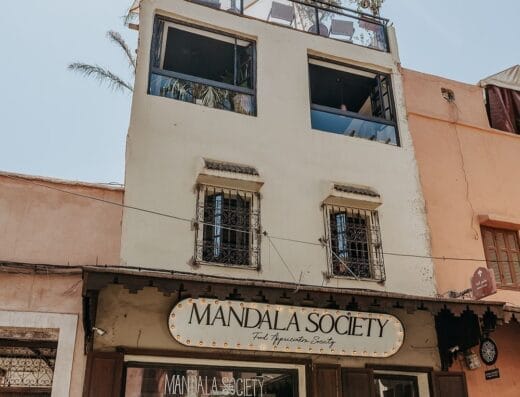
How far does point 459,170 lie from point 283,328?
18.1 ft

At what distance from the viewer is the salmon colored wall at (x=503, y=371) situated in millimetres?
9422

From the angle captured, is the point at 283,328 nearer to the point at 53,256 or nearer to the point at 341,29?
the point at 53,256

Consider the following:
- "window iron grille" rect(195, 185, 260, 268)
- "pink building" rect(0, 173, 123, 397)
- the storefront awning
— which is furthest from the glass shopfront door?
"window iron grille" rect(195, 185, 260, 268)

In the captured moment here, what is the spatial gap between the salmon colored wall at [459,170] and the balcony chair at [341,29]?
1.50 metres

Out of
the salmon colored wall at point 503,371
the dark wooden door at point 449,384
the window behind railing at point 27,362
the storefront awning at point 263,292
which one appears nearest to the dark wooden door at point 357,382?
the storefront awning at point 263,292

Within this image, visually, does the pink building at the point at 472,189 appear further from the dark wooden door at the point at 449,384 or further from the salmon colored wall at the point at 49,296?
the salmon colored wall at the point at 49,296

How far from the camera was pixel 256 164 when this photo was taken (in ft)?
31.7

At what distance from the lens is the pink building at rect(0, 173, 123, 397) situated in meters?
7.49

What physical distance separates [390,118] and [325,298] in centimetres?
521

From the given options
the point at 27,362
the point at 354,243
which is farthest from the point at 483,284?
the point at 27,362

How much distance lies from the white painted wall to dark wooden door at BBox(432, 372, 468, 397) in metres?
1.48

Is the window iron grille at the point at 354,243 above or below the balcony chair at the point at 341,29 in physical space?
below

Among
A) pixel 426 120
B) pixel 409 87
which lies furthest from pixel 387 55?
pixel 426 120

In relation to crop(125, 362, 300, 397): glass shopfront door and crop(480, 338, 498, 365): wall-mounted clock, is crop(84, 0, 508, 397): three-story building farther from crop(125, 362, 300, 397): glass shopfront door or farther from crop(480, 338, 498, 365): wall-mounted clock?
crop(480, 338, 498, 365): wall-mounted clock
